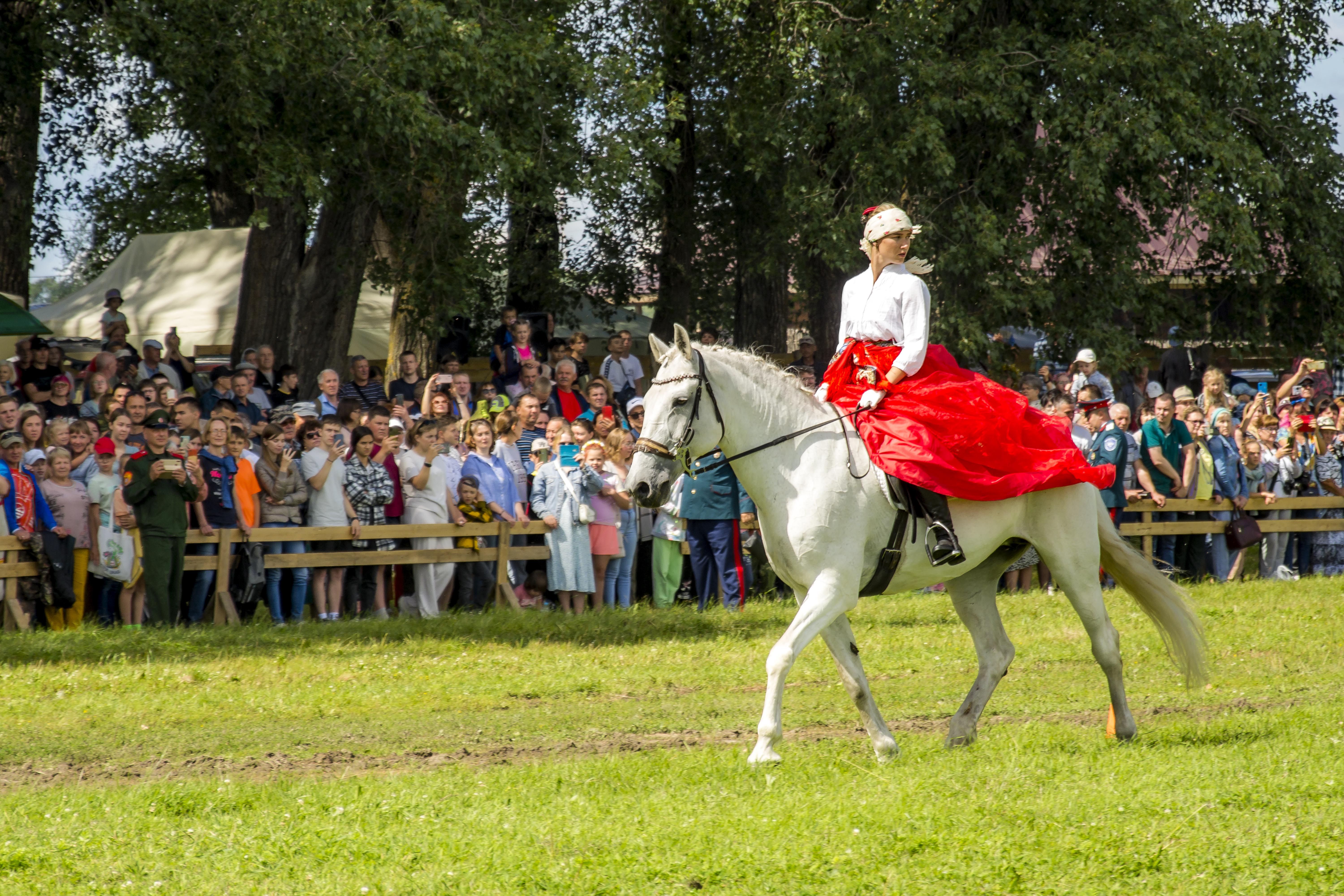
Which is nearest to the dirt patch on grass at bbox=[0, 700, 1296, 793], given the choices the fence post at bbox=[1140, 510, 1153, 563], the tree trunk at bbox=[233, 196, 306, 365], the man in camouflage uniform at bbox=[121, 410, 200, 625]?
the man in camouflage uniform at bbox=[121, 410, 200, 625]

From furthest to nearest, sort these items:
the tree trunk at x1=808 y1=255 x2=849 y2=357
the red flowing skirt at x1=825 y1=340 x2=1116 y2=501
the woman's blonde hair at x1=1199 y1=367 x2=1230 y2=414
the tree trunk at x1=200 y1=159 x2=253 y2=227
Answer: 1. the tree trunk at x1=200 y1=159 x2=253 y2=227
2. the tree trunk at x1=808 y1=255 x2=849 y2=357
3. the woman's blonde hair at x1=1199 y1=367 x2=1230 y2=414
4. the red flowing skirt at x1=825 y1=340 x2=1116 y2=501

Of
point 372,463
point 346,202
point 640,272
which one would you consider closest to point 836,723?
point 372,463

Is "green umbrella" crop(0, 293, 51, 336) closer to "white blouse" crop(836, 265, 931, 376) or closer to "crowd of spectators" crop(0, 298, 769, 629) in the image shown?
"crowd of spectators" crop(0, 298, 769, 629)

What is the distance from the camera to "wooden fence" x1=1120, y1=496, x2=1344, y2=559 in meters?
17.0

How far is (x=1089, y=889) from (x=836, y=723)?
3.72 metres

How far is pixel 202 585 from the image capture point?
41.5ft

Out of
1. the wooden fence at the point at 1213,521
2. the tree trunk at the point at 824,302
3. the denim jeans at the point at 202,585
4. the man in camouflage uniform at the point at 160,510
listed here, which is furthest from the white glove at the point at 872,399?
the tree trunk at the point at 824,302

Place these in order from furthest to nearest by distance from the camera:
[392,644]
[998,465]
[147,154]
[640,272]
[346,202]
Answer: [640,272] → [147,154] → [346,202] → [392,644] → [998,465]

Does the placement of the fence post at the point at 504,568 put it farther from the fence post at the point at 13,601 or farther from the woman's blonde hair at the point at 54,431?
the fence post at the point at 13,601

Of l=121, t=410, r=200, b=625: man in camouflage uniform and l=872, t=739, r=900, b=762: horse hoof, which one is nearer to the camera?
l=872, t=739, r=900, b=762: horse hoof

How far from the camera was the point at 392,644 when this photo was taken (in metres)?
12.0

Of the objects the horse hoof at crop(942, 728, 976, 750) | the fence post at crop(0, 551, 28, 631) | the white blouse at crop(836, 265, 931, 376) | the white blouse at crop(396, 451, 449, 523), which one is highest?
the white blouse at crop(836, 265, 931, 376)

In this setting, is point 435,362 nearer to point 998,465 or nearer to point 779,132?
point 779,132

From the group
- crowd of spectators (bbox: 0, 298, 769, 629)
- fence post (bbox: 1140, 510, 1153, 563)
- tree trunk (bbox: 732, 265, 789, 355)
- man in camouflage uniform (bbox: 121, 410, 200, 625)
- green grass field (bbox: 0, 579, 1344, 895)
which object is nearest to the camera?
green grass field (bbox: 0, 579, 1344, 895)
